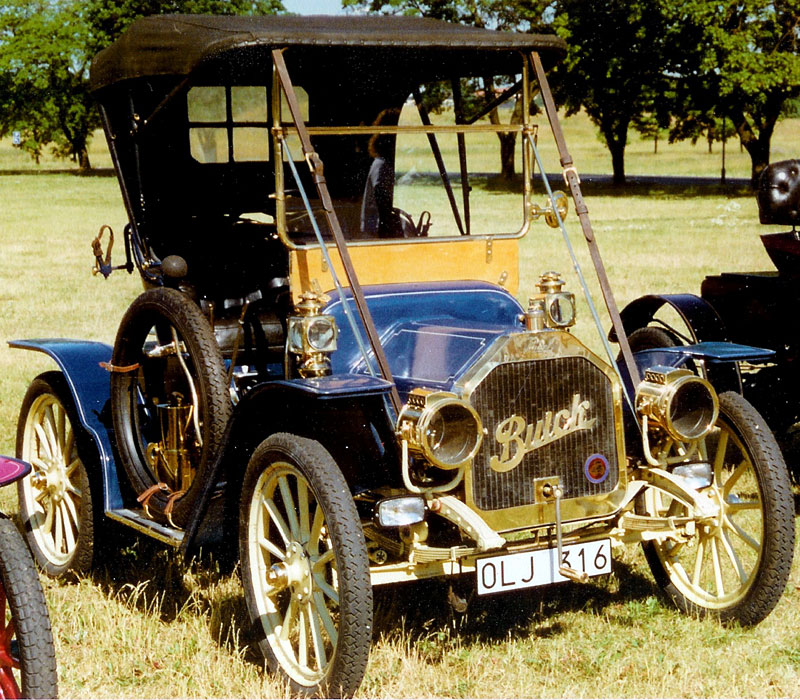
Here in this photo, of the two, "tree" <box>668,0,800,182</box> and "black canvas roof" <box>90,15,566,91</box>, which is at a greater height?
"tree" <box>668,0,800,182</box>

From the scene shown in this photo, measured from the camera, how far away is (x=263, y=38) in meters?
4.04

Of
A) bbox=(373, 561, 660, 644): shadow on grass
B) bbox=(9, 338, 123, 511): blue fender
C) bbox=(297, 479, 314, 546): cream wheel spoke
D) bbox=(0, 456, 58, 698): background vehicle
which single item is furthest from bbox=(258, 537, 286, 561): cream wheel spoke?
bbox=(9, 338, 123, 511): blue fender

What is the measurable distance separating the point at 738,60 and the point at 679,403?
2745cm

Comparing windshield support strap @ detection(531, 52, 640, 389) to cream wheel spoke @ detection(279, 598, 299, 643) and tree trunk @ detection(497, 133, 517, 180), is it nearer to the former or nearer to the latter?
A: tree trunk @ detection(497, 133, 517, 180)

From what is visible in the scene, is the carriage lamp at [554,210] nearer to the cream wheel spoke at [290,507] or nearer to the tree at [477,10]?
the cream wheel spoke at [290,507]

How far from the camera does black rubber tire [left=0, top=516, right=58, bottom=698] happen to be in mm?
2945

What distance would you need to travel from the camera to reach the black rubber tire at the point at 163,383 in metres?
4.10

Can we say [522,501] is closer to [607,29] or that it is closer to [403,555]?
[403,555]

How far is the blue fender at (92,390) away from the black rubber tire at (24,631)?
176cm

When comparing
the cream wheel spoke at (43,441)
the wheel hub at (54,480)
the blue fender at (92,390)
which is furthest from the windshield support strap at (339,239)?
the cream wheel spoke at (43,441)

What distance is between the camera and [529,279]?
14.2 m

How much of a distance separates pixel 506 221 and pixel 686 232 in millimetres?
16033

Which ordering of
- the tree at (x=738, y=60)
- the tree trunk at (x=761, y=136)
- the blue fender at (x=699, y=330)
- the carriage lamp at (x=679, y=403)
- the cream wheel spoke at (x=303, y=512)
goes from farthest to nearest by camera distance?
the tree trunk at (x=761, y=136)
the tree at (x=738, y=60)
the blue fender at (x=699, y=330)
the carriage lamp at (x=679, y=403)
the cream wheel spoke at (x=303, y=512)

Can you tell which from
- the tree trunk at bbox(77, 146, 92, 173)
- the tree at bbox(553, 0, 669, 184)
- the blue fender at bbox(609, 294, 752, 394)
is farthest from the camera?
the tree trunk at bbox(77, 146, 92, 173)
